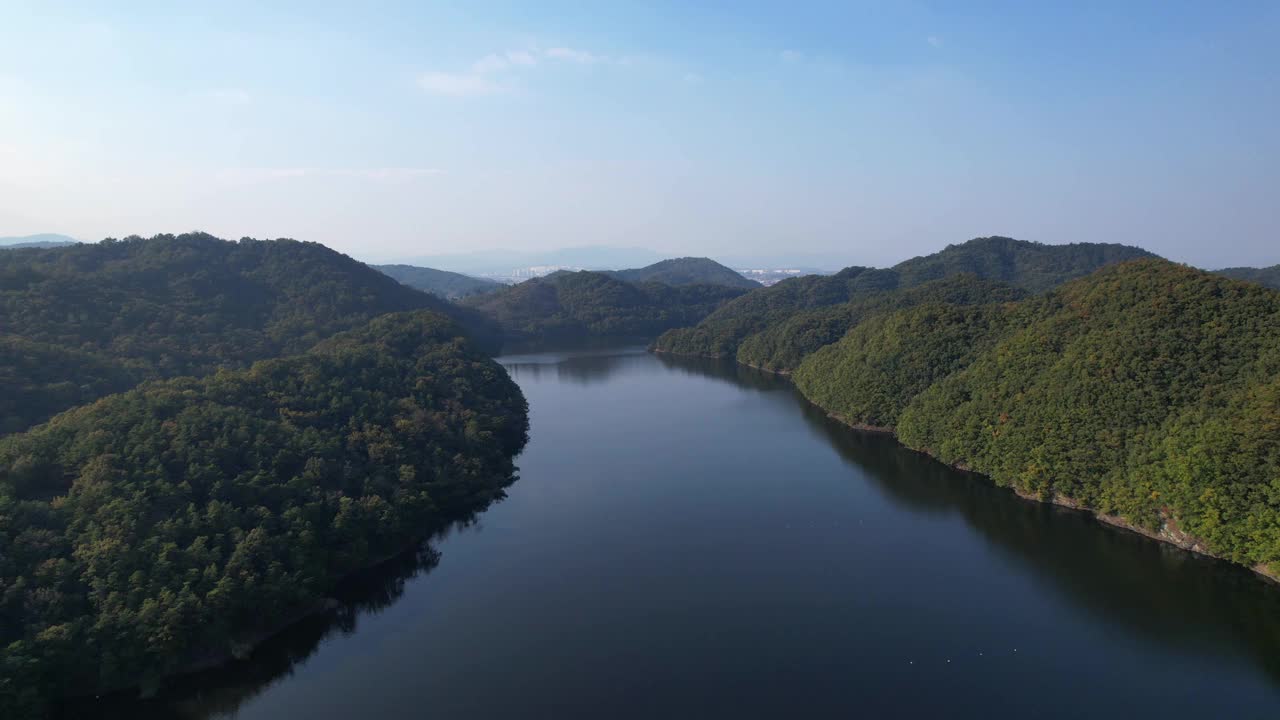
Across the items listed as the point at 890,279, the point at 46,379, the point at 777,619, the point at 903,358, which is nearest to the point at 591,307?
the point at 890,279

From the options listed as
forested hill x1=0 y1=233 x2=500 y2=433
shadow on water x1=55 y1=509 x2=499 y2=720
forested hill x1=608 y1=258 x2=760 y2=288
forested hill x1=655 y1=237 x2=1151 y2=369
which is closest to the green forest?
forested hill x1=0 y1=233 x2=500 y2=433

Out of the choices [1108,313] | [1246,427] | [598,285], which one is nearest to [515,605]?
[1246,427]

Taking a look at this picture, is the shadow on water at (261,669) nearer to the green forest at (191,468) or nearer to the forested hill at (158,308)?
the green forest at (191,468)

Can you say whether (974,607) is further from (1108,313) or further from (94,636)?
(94,636)

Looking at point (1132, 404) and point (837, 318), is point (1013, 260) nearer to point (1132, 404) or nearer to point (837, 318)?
point (837, 318)

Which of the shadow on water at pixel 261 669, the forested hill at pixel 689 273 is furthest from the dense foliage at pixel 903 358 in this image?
the forested hill at pixel 689 273
